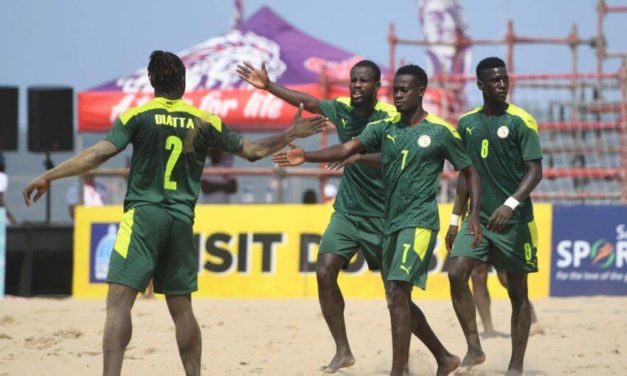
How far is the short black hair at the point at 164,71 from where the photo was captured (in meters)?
7.22

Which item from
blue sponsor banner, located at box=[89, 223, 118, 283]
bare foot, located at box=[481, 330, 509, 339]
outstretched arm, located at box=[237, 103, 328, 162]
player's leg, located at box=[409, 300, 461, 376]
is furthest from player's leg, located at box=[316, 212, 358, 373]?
blue sponsor banner, located at box=[89, 223, 118, 283]

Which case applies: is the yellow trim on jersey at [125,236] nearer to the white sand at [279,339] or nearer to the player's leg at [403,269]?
the player's leg at [403,269]

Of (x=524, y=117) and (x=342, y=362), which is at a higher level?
(x=524, y=117)

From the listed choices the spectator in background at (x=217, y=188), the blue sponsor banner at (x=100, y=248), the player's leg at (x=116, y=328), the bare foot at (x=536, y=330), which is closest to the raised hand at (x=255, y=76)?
the player's leg at (x=116, y=328)

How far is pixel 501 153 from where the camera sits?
8.63 m

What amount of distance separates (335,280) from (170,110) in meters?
2.23

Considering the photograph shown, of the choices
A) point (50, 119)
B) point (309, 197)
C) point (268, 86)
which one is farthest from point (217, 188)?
point (268, 86)

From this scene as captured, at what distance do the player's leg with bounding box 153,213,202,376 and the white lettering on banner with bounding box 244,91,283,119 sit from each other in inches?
439

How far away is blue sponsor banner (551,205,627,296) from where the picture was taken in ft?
49.2

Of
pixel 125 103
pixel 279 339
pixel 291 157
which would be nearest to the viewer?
pixel 291 157

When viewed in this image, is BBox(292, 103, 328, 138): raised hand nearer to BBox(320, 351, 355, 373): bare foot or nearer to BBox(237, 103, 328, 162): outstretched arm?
BBox(237, 103, 328, 162): outstretched arm

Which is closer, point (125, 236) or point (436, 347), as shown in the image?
point (125, 236)

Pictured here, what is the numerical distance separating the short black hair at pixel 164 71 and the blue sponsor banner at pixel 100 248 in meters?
8.60

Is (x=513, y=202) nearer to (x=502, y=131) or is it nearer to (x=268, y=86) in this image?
(x=502, y=131)
